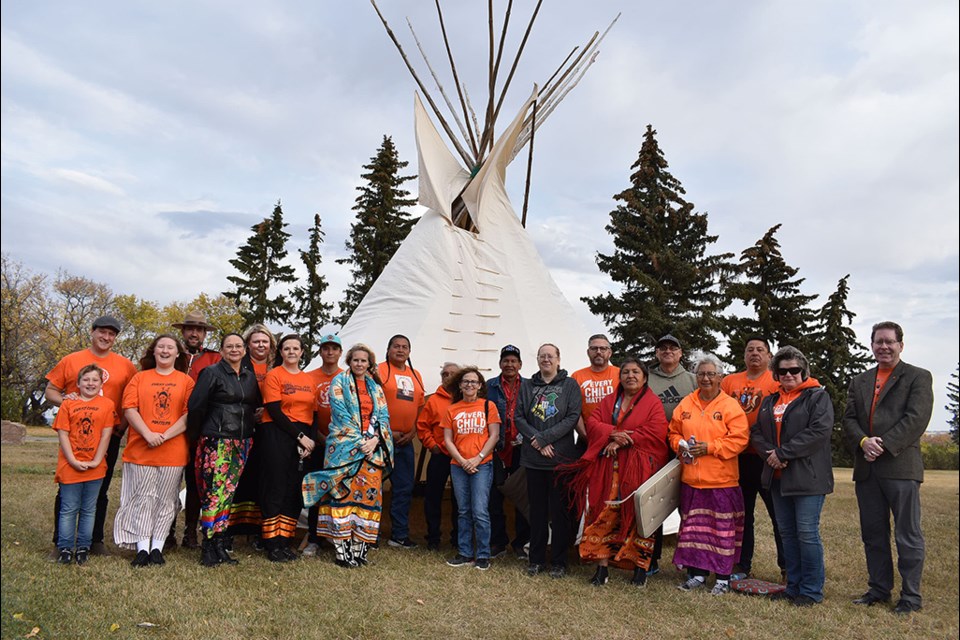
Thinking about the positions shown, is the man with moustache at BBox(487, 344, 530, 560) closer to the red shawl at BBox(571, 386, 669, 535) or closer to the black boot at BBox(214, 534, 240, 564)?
the red shawl at BBox(571, 386, 669, 535)

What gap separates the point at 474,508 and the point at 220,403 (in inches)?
65.8

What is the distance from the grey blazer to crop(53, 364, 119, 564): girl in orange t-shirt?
4.21 meters

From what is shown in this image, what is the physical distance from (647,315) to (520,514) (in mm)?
12062

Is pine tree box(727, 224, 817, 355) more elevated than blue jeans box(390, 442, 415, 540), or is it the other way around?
pine tree box(727, 224, 817, 355)

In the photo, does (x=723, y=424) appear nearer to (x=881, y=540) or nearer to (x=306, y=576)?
(x=881, y=540)

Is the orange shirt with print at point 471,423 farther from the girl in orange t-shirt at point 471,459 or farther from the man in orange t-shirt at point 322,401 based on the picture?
the man in orange t-shirt at point 322,401

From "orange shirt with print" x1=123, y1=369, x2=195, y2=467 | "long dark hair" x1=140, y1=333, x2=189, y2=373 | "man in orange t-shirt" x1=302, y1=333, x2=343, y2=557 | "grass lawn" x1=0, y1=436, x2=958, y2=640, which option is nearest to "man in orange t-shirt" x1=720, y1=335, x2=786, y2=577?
"grass lawn" x1=0, y1=436, x2=958, y2=640

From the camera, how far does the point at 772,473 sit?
3850mm

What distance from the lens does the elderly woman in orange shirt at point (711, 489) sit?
3.86m

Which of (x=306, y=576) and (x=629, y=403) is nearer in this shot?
(x=306, y=576)

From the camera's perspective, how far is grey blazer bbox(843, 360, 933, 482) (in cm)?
362

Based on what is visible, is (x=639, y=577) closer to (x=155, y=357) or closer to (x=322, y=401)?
(x=322, y=401)

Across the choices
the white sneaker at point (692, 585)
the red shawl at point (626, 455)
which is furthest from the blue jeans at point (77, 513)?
the white sneaker at point (692, 585)

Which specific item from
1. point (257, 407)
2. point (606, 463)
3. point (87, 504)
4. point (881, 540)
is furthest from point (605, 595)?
point (87, 504)
